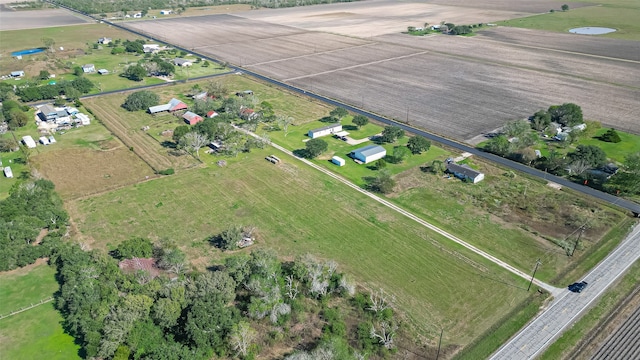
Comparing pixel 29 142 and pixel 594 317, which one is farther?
pixel 29 142

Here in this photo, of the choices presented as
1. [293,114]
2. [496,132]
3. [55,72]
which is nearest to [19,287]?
[293,114]

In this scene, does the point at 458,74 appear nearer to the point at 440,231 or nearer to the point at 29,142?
the point at 440,231

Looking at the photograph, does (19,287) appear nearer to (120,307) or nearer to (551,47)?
(120,307)

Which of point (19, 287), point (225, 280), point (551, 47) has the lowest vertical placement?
point (19, 287)

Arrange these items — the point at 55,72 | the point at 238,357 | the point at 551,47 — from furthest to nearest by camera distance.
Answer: the point at 551,47 < the point at 55,72 < the point at 238,357

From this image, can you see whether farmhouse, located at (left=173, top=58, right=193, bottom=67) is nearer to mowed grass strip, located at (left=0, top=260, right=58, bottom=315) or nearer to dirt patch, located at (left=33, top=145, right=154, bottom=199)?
dirt patch, located at (left=33, top=145, right=154, bottom=199)

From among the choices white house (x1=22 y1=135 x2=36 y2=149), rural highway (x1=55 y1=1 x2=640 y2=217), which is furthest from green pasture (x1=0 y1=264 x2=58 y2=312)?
rural highway (x1=55 y1=1 x2=640 y2=217)

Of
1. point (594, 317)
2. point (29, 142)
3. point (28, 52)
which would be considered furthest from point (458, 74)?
point (28, 52)
